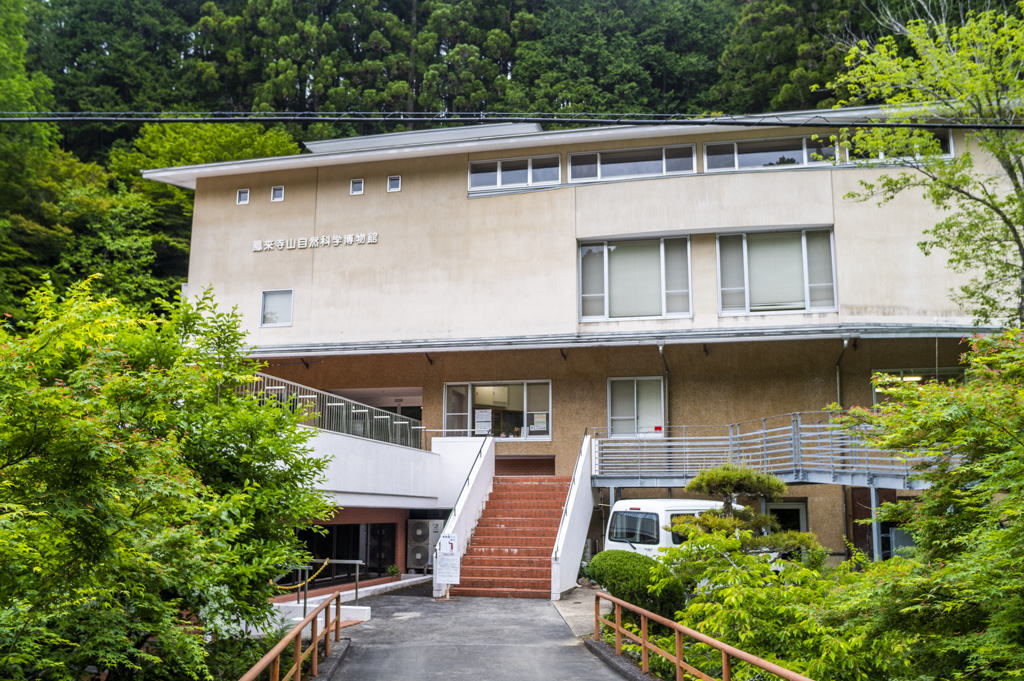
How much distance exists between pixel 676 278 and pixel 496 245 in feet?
17.4

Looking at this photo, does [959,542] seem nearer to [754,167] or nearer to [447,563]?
[447,563]

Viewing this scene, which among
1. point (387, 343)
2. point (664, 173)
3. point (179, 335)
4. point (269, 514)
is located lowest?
point (269, 514)

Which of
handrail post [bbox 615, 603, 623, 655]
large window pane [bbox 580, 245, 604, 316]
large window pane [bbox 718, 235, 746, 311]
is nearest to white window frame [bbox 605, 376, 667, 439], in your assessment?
large window pane [bbox 580, 245, 604, 316]

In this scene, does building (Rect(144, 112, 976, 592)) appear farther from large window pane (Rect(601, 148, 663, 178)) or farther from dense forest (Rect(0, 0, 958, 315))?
dense forest (Rect(0, 0, 958, 315))

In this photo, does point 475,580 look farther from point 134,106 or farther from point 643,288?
point 134,106

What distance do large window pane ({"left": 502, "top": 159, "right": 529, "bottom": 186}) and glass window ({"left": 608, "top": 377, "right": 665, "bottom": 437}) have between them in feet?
21.9

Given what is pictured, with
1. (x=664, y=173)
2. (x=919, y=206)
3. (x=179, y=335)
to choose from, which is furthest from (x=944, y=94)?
(x=179, y=335)

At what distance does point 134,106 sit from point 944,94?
40166 millimetres

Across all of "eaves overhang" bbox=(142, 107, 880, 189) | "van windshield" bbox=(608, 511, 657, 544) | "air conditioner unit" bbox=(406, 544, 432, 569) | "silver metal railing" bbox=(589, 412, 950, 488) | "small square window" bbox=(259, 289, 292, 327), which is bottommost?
"air conditioner unit" bbox=(406, 544, 432, 569)

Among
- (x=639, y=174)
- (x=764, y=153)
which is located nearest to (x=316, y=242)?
(x=639, y=174)

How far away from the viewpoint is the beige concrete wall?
22312 millimetres

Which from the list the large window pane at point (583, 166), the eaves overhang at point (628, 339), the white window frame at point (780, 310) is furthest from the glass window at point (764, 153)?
the eaves overhang at point (628, 339)

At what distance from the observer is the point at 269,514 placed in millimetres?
9312

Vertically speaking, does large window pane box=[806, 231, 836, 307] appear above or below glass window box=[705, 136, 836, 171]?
below
